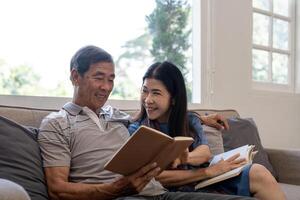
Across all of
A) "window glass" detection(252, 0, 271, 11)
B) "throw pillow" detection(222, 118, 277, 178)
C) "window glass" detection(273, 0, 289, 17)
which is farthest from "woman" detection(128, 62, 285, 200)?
"window glass" detection(273, 0, 289, 17)

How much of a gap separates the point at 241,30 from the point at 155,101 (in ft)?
4.94

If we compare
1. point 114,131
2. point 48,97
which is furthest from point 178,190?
point 48,97

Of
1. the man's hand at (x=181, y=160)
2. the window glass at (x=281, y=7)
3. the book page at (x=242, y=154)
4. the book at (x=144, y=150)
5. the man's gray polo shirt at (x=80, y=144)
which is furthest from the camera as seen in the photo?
the window glass at (x=281, y=7)

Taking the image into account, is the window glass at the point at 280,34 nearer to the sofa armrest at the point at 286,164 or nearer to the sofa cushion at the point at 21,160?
the sofa armrest at the point at 286,164

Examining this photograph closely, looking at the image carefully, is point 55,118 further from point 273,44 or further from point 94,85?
point 273,44

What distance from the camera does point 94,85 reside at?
1683mm

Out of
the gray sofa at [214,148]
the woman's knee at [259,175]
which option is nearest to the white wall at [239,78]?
the gray sofa at [214,148]

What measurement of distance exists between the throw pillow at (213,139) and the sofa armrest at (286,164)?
0.48m

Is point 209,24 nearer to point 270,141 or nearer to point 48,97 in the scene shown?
point 270,141

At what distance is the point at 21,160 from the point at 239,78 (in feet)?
6.54

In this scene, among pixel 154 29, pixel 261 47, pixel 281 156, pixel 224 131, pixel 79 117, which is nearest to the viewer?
pixel 79 117

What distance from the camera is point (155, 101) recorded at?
1.81 metres

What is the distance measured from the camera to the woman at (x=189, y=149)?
65.7 inches

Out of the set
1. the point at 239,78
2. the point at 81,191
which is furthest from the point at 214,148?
the point at 239,78
